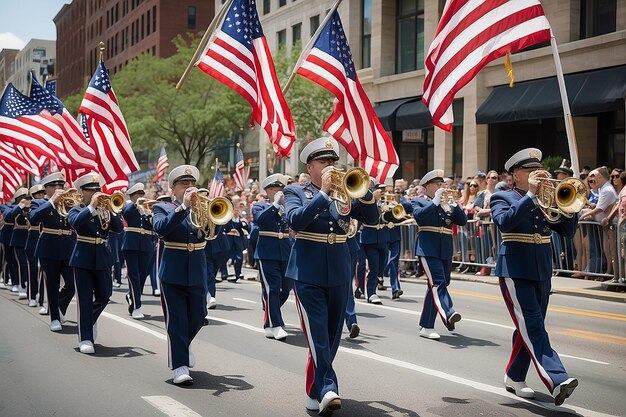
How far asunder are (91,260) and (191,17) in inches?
2663

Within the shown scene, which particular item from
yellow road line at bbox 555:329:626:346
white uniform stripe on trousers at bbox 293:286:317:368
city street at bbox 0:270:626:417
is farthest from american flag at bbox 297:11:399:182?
white uniform stripe on trousers at bbox 293:286:317:368

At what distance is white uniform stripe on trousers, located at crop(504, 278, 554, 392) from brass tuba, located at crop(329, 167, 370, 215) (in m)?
1.73

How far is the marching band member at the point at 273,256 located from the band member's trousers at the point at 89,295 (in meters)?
2.25

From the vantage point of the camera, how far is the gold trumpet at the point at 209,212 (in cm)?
850

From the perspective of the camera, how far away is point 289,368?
9391 mm

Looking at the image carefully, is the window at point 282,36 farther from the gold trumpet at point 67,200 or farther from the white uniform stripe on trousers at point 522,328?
the white uniform stripe on trousers at point 522,328

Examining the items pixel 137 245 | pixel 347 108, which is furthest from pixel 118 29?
pixel 347 108

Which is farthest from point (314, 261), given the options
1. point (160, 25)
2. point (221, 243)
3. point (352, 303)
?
point (160, 25)

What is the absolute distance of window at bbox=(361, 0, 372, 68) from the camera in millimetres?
39469

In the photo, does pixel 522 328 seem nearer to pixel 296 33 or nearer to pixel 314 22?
pixel 314 22

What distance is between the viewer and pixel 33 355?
33.1 feet

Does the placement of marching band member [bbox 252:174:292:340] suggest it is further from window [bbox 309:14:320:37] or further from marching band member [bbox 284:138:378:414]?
window [bbox 309:14:320:37]

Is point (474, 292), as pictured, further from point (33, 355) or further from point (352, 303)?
point (33, 355)

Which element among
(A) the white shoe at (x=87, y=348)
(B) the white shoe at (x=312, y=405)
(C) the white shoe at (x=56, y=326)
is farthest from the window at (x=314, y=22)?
(B) the white shoe at (x=312, y=405)
